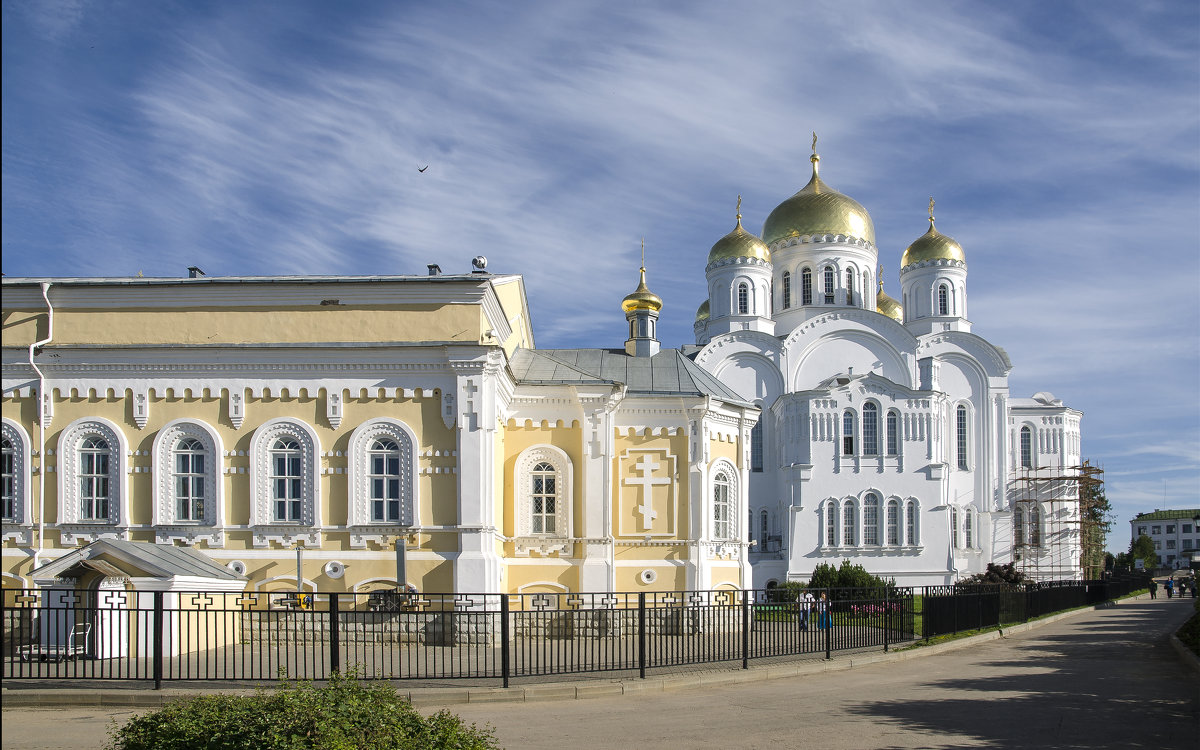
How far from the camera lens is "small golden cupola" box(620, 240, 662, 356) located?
26348mm

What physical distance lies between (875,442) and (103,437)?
27.3 meters

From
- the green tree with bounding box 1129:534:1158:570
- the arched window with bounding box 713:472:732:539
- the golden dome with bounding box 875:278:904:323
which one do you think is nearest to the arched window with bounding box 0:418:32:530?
the arched window with bounding box 713:472:732:539

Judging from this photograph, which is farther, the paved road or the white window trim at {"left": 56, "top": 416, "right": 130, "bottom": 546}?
the white window trim at {"left": 56, "top": 416, "right": 130, "bottom": 546}

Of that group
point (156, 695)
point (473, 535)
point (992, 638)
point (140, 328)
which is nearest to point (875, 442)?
point (992, 638)

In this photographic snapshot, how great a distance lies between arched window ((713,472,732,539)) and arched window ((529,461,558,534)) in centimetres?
359

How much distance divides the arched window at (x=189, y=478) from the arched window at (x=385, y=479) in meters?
3.09

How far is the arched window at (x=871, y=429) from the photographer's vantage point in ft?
129

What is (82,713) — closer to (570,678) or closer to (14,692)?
(14,692)

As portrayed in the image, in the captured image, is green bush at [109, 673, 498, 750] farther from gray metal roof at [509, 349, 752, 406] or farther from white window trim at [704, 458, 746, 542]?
white window trim at [704, 458, 746, 542]

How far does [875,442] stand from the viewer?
A: 39438 mm

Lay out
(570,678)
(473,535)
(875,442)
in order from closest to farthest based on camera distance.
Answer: (570,678)
(473,535)
(875,442)

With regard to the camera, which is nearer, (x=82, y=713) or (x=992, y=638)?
(x=82, y=713)

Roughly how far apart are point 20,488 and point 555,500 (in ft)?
32.8

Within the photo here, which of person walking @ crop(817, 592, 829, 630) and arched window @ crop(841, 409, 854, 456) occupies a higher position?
arched window @ crop(841, 409, 854, 456)
